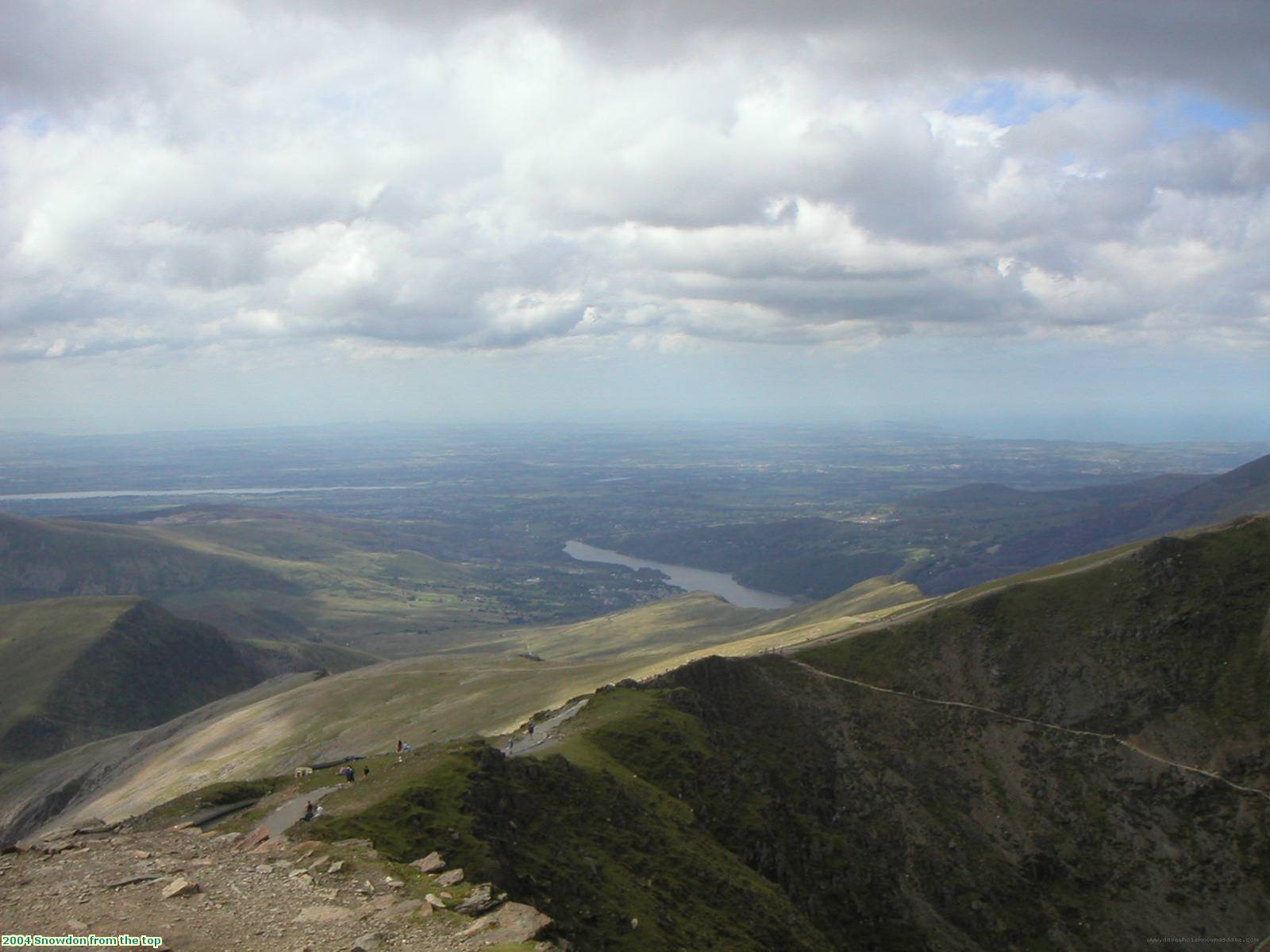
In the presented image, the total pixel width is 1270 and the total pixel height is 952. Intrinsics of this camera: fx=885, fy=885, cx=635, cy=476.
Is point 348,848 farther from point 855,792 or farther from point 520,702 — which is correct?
point 520,702

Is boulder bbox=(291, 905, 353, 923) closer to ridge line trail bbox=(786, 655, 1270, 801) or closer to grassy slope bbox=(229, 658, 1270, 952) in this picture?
grassy slope bbox=(229, 658, 1270, 952)

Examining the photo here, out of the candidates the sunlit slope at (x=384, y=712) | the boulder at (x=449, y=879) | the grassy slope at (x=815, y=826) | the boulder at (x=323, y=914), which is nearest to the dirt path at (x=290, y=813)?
the grassy slope at (x=815, y=826)

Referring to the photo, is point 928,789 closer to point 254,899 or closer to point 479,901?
point 479,901

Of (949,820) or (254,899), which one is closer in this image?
(254,899)

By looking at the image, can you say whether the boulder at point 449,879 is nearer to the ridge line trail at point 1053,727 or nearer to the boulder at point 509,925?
the boulder at point 509,925

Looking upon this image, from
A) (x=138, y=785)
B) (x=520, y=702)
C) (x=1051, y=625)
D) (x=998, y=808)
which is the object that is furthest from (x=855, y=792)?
(x=138, y=785)

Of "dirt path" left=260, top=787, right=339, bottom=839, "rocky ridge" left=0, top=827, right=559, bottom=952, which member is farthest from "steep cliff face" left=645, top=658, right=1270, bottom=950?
"rocky ridge" left=0, top=827, right=559, bottom=952

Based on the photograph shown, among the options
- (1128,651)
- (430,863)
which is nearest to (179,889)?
(430,863)
